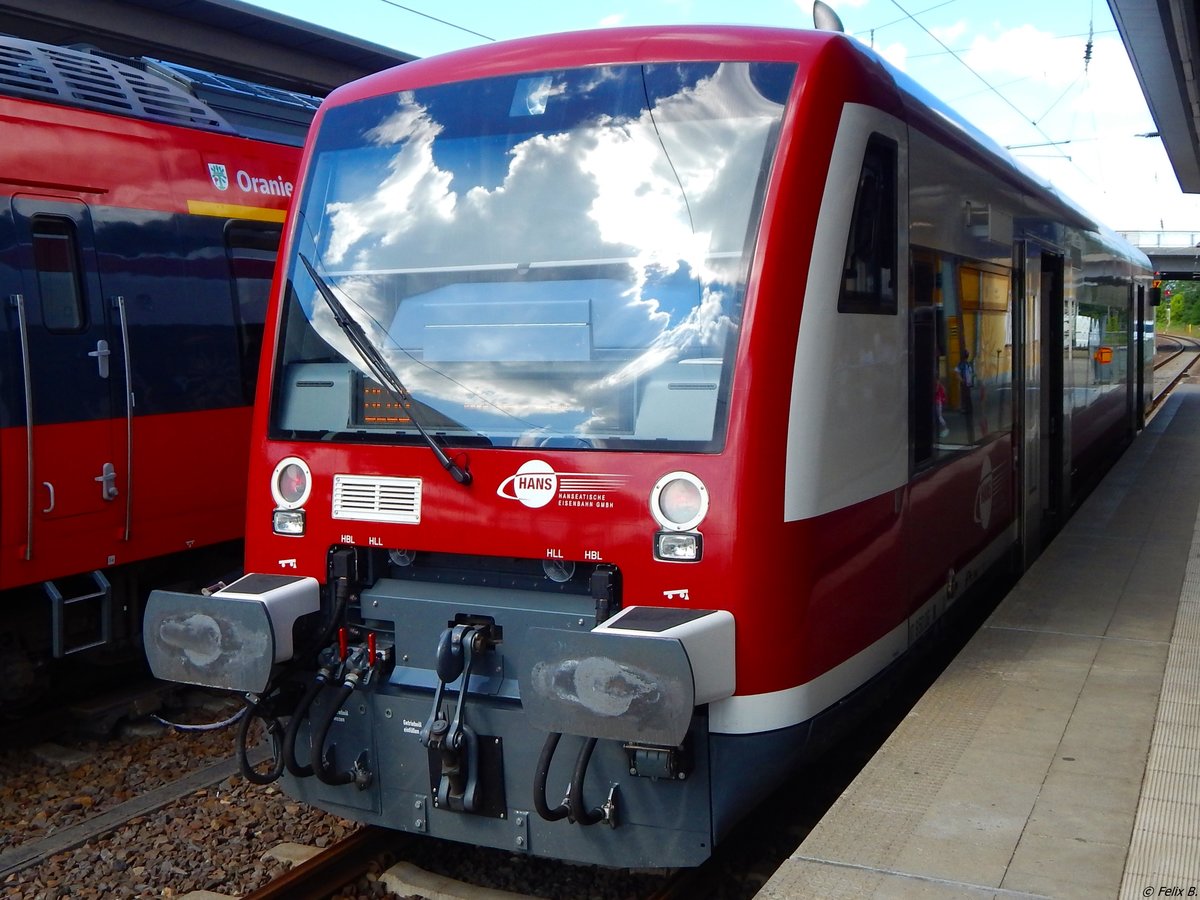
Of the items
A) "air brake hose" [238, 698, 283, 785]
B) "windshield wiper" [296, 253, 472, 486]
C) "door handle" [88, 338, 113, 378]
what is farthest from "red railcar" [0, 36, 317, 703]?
"air brake hose" [238, 698, 283, 785]

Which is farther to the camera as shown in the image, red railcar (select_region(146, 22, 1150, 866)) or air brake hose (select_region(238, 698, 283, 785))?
air brake hose (select_region(238, 698, 283, 785))

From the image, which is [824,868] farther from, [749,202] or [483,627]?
[749,202]

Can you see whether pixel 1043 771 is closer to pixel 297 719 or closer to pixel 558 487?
pixel 558 487

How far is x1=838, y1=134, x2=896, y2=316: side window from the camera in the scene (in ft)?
13.9

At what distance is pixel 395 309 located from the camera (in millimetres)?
4531

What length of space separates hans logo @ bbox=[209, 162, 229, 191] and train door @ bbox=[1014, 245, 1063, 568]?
4763 millimetres

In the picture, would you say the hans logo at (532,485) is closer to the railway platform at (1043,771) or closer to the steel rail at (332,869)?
the railway platform at (1043,771)

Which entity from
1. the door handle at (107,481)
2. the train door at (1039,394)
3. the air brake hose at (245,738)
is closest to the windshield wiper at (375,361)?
the air brake hose at (245,738)

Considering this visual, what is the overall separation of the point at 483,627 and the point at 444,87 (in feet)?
6.59

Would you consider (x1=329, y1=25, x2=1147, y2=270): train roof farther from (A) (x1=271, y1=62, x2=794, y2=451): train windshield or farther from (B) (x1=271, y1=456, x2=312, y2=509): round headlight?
(B) (x1=271, y1=456, x2=312, y2=509): round headlight

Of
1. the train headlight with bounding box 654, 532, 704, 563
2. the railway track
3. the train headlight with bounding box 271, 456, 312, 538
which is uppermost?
the train headlight with bounding box 271, 456, 312, 538

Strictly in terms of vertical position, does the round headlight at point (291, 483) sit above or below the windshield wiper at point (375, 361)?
below

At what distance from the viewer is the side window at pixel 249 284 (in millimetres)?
7387

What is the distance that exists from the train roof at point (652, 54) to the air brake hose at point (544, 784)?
2315 mm
